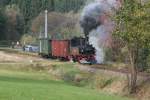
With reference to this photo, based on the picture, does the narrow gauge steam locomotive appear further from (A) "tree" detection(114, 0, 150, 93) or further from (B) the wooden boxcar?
(A) "tree" detection(114, 0, 150, 93)

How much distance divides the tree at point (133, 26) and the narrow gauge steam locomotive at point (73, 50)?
73.6 feet

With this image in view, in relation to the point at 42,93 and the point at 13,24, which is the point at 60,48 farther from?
the point at 13,24

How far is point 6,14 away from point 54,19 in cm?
1809

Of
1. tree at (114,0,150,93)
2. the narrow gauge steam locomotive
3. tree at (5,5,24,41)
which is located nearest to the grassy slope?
tree at (114,0,150,93)

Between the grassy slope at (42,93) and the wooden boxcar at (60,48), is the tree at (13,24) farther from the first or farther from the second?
the grassy slope at (42,93)

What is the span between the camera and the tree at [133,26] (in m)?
31.8

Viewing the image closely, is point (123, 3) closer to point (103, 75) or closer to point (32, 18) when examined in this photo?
point (103, 75)

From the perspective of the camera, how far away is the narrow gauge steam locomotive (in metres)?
57.6

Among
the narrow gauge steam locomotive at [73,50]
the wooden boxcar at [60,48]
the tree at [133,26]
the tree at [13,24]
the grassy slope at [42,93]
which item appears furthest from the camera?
the tree at [13,24]

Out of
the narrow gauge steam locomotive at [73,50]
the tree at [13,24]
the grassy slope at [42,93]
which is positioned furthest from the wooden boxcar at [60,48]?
the tree at [13,24]

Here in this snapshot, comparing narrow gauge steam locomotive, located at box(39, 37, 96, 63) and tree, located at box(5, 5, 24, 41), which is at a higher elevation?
tree, located at box(5, 5, 24, 41)

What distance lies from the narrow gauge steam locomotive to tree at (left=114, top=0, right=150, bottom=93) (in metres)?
22.4

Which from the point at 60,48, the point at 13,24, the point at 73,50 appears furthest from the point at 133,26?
the point at 13,24

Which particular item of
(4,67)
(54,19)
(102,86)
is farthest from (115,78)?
(54,19)
